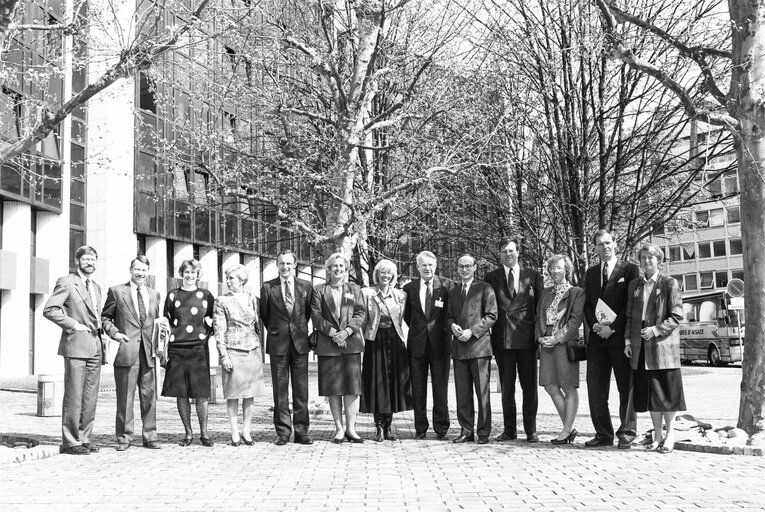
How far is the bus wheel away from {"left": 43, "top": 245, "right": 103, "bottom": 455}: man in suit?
33.4 m

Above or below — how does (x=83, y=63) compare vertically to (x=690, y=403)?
above

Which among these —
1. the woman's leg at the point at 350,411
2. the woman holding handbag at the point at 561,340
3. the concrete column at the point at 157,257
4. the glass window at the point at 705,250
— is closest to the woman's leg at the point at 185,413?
the woman's leg at the point at 350,411

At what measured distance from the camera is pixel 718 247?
82.8m

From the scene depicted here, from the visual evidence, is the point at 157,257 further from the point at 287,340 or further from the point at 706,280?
the point at 706,280

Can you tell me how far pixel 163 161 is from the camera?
16.5 metres

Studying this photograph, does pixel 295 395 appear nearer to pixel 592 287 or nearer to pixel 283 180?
pixel 592 287

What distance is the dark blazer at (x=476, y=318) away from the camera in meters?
10.2

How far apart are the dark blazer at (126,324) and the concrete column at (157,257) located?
26684mm

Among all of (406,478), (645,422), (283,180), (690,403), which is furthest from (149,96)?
(406,478)

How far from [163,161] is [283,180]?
2.87 meters

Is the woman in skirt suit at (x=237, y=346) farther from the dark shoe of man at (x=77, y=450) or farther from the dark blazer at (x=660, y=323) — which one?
the dark blazer at (x=660, y=323)

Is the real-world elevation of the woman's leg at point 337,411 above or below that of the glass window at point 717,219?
below

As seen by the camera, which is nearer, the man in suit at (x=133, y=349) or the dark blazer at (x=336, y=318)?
the man in suit at (x=133, y=349)

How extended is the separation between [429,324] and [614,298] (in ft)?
7.01
